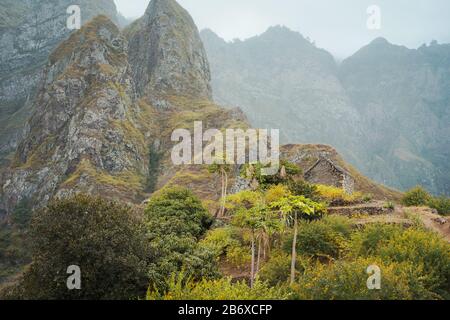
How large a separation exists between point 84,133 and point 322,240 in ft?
329

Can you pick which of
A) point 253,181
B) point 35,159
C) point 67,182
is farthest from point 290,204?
point 35,159

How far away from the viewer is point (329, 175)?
48562 millimetres

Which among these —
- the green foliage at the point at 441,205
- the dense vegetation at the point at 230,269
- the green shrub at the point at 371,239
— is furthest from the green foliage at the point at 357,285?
the green foliage at the point at 441,205

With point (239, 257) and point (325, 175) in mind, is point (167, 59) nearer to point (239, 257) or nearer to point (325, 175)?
point (325, 175)

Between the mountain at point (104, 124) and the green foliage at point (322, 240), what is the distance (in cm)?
5548

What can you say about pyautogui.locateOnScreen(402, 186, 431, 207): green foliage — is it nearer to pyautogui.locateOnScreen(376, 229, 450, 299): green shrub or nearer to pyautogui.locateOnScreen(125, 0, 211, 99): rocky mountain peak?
pyautogui.locateOnScreen(376, 229, 450, 299): green shrub

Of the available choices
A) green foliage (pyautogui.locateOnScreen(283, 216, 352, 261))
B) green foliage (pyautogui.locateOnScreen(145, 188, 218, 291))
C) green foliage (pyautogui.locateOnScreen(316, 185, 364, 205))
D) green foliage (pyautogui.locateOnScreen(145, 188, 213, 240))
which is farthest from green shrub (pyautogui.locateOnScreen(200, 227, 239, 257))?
green foliage (pyautogui.locateOnScreen(316, 185, 364, 205))

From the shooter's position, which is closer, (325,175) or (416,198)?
(416,198)

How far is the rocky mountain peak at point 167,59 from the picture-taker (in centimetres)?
17038

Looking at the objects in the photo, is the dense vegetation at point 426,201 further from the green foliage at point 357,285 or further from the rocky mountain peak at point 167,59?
the rocky mountain peak at point 167,59

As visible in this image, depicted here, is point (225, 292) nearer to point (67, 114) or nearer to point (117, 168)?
point (117, 168)

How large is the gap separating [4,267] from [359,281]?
291 ft

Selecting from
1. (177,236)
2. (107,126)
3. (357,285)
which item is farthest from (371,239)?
(107,126)
